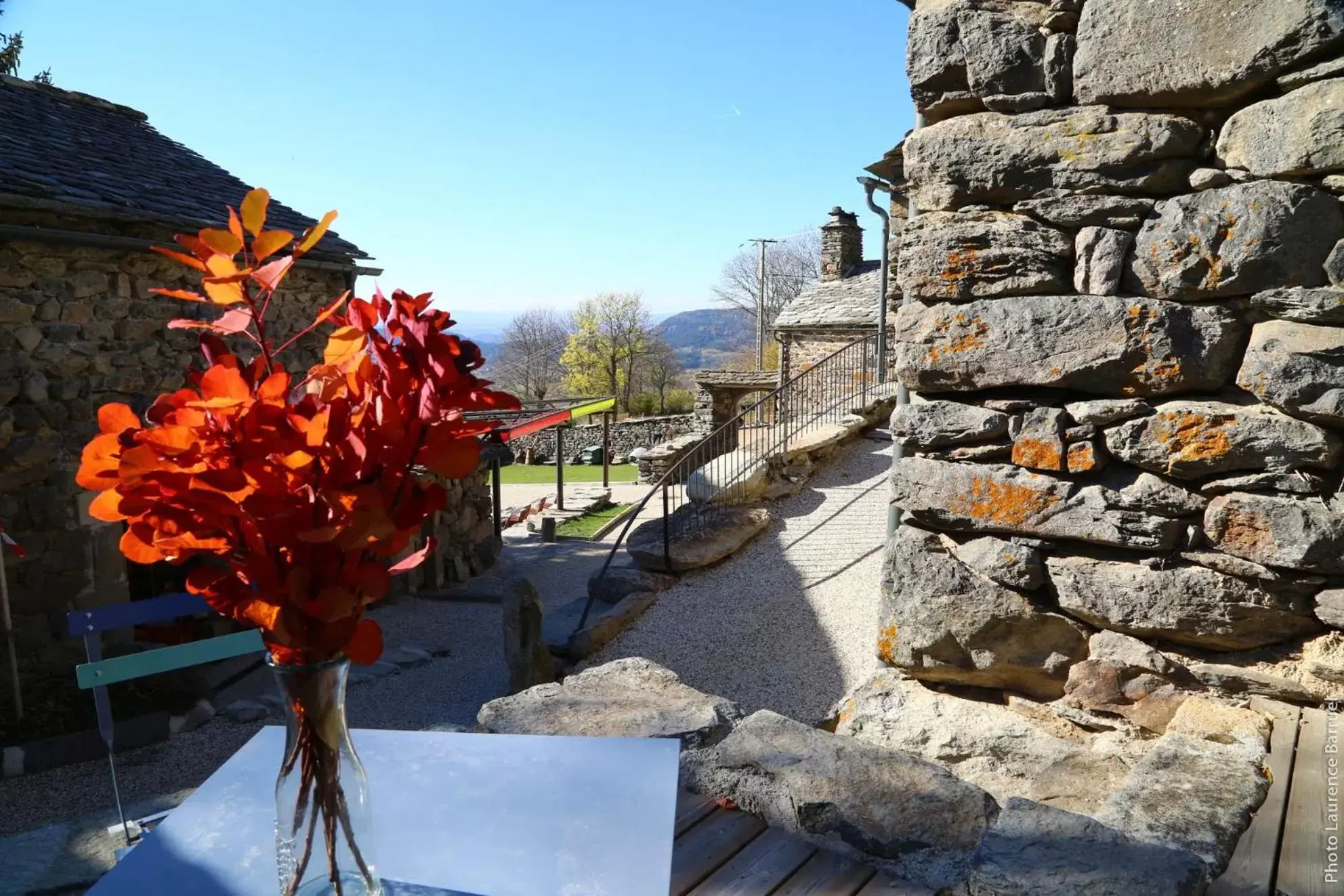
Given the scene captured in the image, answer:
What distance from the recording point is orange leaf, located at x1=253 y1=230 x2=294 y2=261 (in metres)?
1.14

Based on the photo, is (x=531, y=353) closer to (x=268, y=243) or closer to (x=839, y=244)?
(x=839, y=244)

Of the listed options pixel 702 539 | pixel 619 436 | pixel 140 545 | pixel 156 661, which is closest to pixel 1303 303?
pixel 140 545

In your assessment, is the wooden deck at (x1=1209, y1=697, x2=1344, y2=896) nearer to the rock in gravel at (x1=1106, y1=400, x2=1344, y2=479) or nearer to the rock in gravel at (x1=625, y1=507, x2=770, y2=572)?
the rock in gravel at (x1=1106, y1=400, x2=1344, y2=479)

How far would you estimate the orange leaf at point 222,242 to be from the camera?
3.66 ft

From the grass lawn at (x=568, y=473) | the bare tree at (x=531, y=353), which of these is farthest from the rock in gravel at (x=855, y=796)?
the bare tree at (x=531, y=353)

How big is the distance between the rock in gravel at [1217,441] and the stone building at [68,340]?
6202 millimetres

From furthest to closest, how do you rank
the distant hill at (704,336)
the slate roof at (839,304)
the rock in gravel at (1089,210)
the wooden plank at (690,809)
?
the distant hill at (704,336) < the slate roof at (839,304) < the rock in gravel at (1089,210) < the wooden plank at (690,809)

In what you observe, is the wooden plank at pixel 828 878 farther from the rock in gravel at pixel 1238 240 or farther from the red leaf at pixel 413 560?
the rock in gravel at pixel 1238 240

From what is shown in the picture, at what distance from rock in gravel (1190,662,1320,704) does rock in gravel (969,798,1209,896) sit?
86cm

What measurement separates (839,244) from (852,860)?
1694 cm

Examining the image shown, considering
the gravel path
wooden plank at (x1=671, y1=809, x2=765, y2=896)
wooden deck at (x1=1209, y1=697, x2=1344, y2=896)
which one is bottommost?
the gravel path

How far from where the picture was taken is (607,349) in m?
34.3

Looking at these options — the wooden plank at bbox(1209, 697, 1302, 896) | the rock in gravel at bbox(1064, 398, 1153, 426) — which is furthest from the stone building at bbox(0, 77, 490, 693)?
the wooden plank at bbox(1209, 697, 1302, 896)

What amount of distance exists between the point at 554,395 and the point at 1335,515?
→ 36.9 meters
